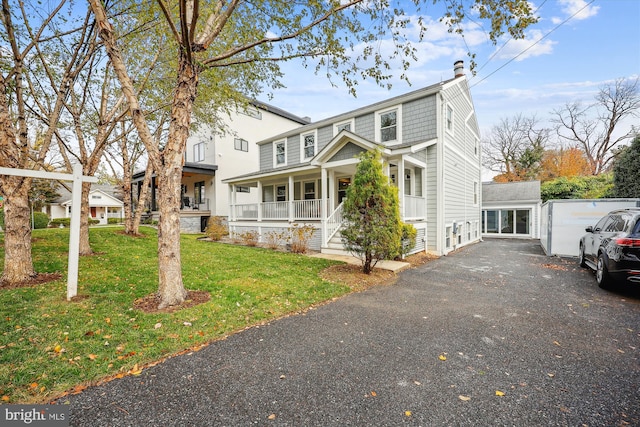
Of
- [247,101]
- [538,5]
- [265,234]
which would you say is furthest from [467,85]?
[265,234]

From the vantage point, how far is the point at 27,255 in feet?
18.4

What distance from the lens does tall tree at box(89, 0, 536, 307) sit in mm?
4469

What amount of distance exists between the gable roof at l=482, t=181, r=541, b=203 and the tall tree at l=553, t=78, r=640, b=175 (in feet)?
47.5

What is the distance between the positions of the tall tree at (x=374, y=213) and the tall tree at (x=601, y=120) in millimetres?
30764

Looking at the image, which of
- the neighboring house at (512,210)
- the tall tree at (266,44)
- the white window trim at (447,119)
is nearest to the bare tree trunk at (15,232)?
the tall tree at (266,44)

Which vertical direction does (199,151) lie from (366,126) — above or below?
above

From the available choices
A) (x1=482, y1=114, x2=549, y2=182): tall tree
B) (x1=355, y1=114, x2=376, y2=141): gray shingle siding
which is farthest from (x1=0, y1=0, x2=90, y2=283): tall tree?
(x1=482, y1=114, x2=549, y2=182): tall tree

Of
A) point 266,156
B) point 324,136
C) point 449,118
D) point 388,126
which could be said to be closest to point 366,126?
point 388,126

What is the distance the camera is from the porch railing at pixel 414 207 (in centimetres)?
963

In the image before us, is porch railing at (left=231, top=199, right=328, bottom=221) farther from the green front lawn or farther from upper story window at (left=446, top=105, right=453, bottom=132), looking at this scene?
upper story window at (left=446, top=105, right=453, bottom=132)

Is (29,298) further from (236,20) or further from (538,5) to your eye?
(538,5)

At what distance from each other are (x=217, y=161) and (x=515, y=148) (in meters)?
30.8

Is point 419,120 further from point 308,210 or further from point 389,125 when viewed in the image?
point 308,210

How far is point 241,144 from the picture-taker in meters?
20.5
